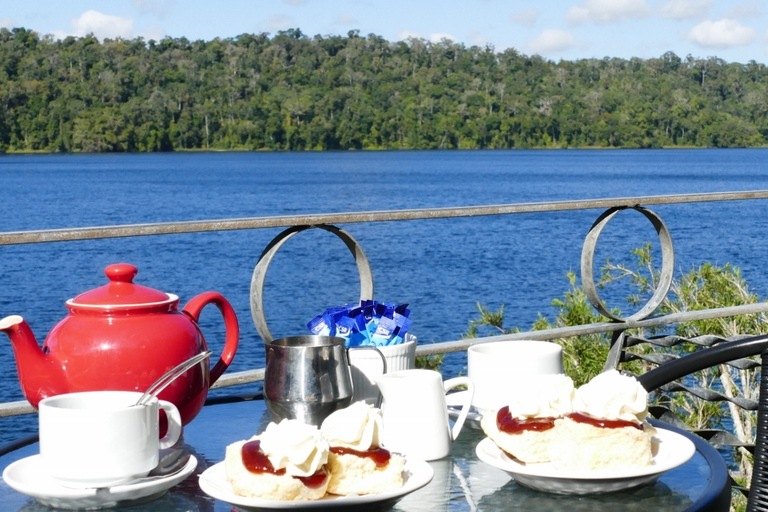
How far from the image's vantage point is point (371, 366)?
144cm

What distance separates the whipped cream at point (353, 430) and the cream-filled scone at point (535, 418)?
0.18m

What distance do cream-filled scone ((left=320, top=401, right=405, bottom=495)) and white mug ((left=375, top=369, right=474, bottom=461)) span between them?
20cm

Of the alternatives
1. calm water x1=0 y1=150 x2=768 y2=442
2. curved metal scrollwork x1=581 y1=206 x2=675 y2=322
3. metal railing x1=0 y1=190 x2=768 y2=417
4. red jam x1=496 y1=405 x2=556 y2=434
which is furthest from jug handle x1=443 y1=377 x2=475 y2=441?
calm water x1=0 y1=150 x2=768 y2=442

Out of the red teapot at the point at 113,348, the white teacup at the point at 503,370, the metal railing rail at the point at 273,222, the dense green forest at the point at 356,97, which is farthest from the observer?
the dense green forest at the point at 356,97

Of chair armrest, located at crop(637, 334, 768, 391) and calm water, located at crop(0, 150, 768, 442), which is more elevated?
chair armrest, located at crop(637, 334, 768, 391)

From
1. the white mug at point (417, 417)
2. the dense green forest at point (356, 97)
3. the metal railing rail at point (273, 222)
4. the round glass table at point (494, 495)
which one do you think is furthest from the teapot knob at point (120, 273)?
the dense green forest at point (356, 97)

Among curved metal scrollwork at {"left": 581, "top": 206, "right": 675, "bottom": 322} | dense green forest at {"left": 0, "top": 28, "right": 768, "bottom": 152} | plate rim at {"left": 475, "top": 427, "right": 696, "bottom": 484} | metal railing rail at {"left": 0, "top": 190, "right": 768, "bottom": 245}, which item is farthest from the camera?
dense green forest at {"left": 0, "top": 28, "right": 768, "bottom": 152}

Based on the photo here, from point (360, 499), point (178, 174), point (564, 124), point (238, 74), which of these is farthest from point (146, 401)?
point (564, 124)

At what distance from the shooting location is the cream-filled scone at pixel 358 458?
105cm

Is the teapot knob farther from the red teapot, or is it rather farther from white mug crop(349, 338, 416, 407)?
white mug crop(349, 338, 416, 407)

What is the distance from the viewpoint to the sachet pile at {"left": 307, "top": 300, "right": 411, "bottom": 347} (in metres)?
1.48

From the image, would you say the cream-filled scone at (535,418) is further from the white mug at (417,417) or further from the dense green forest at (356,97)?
the dense green forest at (356,97)

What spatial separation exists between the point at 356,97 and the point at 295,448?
84.5 m

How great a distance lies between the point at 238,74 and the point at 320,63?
765cm
